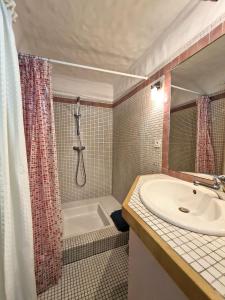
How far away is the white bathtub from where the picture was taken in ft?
6.04

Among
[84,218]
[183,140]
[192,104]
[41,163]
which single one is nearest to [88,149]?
[84,218]

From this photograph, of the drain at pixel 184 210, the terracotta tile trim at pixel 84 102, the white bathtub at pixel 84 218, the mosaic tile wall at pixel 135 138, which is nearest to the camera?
the drain at pixel 184 210

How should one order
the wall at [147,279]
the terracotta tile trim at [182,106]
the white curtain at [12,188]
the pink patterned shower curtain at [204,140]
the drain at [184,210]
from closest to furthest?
the wall at [147,279] < the white curtain at [12,188] < the drain at [184,210] < the pink patterned shower curtain at [204,140] < the terracotta tile trim at [182,106]

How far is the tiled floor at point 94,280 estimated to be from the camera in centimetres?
110

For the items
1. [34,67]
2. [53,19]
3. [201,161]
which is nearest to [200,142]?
[201,161]

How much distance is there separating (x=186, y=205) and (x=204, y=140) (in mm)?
484

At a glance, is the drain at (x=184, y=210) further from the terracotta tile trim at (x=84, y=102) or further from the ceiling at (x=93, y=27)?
the terracotta tile trim at (x=84, y=102)

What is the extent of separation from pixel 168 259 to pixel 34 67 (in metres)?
1.42

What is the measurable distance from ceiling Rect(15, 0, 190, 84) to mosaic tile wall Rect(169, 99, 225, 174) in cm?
80

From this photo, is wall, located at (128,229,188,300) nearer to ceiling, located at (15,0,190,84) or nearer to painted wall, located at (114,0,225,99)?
painted wall, located at (114,0,225,99)

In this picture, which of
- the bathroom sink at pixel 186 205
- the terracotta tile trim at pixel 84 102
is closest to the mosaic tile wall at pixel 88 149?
the terracotta tile trim at pixel 84 102

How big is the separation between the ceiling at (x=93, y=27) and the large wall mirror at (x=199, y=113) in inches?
18.1

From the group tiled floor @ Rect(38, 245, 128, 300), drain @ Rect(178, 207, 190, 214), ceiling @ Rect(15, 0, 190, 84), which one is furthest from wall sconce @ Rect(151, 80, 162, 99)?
tiled floor @ Rect(38, 245, 128, 300)

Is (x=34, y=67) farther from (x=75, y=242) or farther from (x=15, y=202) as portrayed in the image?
(x=75, y=242)
